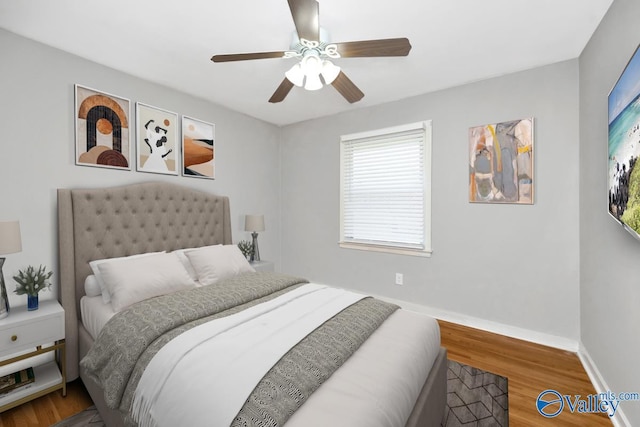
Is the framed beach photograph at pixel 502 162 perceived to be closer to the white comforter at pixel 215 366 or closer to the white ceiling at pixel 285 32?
the white ceiling at pixel 285 32

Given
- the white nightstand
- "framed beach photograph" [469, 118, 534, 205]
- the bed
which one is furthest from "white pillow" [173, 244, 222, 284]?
"framed beach photograph" [469, 118, 534, 205]

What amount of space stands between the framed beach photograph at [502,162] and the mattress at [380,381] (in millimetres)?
1657

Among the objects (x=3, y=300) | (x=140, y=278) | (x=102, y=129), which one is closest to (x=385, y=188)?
(x=140, y=278)

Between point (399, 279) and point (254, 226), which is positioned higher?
point (254, 226)

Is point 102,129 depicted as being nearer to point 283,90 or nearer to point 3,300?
point 3,300

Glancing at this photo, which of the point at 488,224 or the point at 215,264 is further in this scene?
the point at 488,224

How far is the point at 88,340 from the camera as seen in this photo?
2.05 meters

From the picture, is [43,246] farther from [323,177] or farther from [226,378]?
[323,177]

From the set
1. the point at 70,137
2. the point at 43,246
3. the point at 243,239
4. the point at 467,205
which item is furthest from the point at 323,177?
the point at 43,246

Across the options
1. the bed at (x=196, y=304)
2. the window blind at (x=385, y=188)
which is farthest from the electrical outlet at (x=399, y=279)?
the bed at (x=196, y=304)

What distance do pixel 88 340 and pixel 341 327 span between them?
1.87 metres

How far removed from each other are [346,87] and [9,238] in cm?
254

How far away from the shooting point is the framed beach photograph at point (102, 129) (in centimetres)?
244

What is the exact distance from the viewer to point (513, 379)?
7.04 feet
